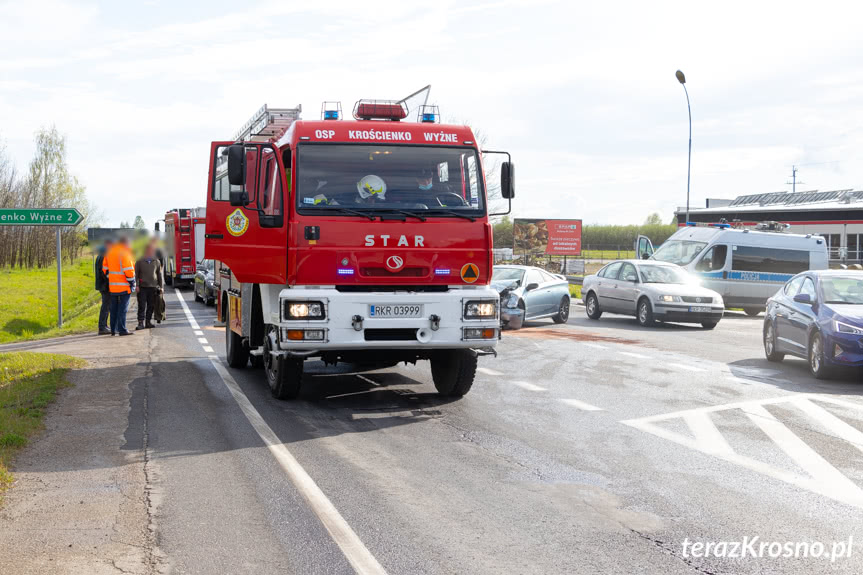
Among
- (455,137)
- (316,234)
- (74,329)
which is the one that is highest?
(455,137)

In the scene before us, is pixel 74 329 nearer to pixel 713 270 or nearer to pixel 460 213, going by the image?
pixel 460 213

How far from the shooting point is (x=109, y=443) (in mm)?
8141

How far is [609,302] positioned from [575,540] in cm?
1860

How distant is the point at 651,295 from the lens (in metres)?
21.4

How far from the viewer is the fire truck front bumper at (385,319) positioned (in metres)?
9.27

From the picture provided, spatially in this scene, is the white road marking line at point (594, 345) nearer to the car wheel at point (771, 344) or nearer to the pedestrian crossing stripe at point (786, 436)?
the car wheel at point (771, 344)

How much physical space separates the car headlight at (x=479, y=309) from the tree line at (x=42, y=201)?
53.1m

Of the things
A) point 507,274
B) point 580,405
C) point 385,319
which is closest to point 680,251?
point 507,274

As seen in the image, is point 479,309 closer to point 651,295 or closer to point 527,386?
point 527,386

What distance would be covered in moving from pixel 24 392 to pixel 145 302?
10213 millimetres

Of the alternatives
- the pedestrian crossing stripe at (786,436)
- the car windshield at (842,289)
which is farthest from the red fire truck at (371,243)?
the car windshield at (842,289)

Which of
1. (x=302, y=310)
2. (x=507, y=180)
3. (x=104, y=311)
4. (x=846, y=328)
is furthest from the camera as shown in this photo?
(x=104, y=311)

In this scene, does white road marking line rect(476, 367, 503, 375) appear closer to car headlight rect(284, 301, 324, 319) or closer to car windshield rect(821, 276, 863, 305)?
car headlight rect(284, 301, 324, 319)

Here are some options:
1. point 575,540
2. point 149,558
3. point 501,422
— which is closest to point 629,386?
point 501,422
